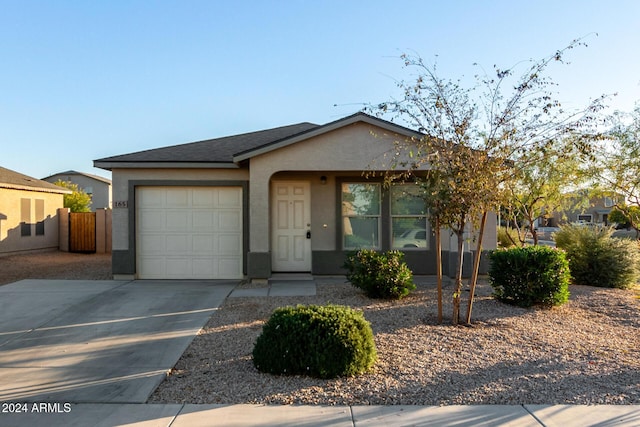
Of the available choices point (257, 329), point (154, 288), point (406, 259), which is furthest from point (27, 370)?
point (406, 259)

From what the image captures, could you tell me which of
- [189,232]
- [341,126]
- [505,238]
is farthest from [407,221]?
[505,238]

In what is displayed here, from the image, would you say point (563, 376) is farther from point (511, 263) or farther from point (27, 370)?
point (27, 370)

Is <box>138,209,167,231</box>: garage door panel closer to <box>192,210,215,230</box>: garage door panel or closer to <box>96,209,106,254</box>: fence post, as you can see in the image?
<box>192,210,215,230</box>: garage door panel

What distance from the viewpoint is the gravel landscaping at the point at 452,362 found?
4.28 m

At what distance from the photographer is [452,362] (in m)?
5.12

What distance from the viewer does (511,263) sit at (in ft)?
26.0

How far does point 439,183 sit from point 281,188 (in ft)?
19.1

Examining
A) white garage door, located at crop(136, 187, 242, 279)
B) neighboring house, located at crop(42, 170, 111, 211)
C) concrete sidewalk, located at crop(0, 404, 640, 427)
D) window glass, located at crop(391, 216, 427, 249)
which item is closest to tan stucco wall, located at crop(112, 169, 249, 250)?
white garage door, located at crop(136, 187, 242, 279)

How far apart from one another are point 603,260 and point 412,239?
13.9ft

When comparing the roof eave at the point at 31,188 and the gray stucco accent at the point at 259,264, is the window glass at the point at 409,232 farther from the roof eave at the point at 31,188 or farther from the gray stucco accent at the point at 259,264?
the roof eave at the point at 31,188

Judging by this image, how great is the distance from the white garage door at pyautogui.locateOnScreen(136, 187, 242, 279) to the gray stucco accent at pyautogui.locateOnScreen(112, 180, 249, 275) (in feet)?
0.48

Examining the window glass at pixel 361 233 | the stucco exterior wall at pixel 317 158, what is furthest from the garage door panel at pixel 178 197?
the window glass at pixel 361 233

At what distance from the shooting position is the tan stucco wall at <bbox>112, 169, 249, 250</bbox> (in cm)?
Answer: 1078

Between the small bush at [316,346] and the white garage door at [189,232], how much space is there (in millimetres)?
6386
